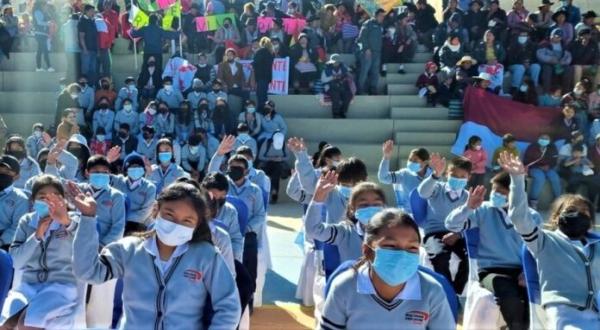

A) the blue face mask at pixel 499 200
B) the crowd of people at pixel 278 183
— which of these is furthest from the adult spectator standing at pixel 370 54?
the blue face mask at pixel 499 200

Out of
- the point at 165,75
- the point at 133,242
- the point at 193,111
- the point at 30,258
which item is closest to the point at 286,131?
the point at 193,111

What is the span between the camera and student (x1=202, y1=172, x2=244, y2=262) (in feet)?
19.2

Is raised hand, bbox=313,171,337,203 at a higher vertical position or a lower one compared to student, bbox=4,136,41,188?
higher

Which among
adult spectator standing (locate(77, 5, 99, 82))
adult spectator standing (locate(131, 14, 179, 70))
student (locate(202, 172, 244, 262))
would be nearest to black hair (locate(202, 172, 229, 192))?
student (locate(202, 172, 244, 262))

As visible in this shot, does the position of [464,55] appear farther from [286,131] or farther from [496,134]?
[286,131]

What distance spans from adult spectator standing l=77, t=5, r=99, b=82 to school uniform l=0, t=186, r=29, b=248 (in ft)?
34.6

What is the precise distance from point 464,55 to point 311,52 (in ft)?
10.7

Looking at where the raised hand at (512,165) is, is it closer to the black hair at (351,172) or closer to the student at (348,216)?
the student at (348,216)

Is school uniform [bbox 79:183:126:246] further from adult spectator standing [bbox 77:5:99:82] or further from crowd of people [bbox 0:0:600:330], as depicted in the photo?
adult spectator standing [bbox 77:5:99:82]

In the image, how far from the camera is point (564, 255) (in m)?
4.51

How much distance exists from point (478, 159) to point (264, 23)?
6577mm

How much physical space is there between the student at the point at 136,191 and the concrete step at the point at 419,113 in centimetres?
897

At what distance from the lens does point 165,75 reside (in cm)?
1623

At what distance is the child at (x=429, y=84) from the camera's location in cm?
1573
